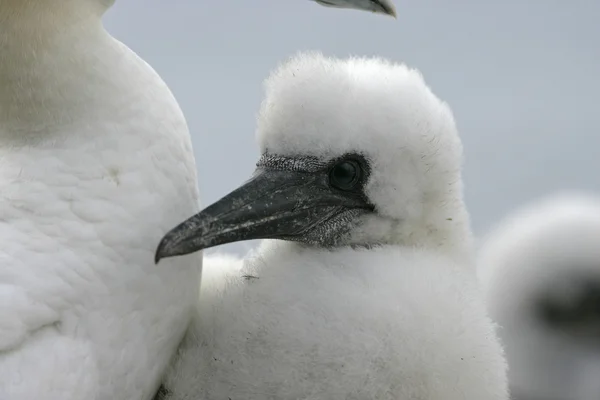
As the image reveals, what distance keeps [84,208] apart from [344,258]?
388 millimetres

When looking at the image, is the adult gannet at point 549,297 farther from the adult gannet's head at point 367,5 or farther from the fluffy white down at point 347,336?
the adult gannet's head at point 367,5

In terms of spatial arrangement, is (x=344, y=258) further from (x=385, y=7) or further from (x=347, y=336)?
(x=385, y=7)

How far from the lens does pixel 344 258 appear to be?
177 cm

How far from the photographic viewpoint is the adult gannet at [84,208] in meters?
1.56

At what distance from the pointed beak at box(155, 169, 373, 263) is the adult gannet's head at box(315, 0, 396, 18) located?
0.90 ft

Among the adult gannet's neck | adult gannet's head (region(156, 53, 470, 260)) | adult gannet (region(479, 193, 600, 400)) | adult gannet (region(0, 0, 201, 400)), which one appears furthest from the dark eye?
adult gannet (region(479, 193, 600, 400))

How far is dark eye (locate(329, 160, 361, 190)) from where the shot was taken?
1.83m

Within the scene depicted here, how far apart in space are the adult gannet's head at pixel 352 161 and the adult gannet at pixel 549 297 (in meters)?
1.58

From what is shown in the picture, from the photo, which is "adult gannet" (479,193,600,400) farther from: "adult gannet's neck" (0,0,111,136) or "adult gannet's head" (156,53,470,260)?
"adult gannet's neck" (0,0,111,136)

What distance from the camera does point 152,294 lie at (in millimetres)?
1652

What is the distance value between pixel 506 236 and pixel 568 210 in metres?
0.20

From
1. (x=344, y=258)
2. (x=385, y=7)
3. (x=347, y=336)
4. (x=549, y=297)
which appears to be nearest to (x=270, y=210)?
(x=344, y=258)

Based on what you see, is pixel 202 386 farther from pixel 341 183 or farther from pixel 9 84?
pixel 9 84

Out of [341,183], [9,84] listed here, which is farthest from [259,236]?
[9,84]
